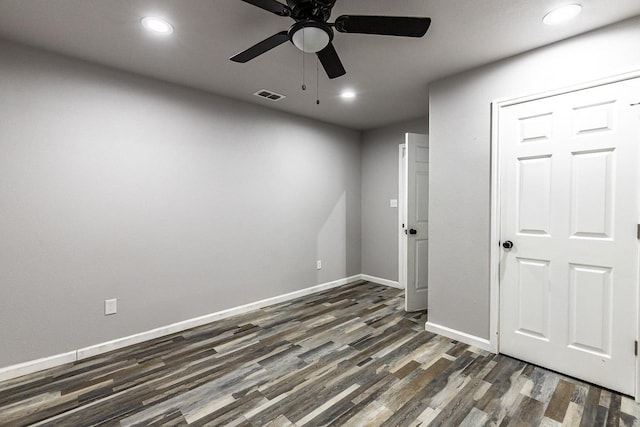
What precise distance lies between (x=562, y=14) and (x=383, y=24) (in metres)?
1.28

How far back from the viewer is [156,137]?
2.84 m

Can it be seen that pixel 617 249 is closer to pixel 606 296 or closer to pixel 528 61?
pixel 606 296

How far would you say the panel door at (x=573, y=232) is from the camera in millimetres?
1940

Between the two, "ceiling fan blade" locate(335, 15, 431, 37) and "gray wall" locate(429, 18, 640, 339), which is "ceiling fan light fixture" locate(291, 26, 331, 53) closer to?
"ceiling fan blade" locate(335, 15, 431, 37)

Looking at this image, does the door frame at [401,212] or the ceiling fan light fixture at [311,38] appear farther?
the door frame at [401,212]

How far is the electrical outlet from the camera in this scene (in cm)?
257

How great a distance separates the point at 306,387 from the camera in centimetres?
206

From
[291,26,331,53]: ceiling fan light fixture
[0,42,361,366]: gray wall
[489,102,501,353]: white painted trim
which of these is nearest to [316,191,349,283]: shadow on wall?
[0,42,361,366]: gray wall

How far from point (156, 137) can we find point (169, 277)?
138cm

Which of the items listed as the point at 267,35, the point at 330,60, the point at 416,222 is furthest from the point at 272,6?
the point at 416,222

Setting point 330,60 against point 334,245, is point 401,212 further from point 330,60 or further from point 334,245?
point 330,60

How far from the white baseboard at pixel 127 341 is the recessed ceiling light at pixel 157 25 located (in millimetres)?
2567

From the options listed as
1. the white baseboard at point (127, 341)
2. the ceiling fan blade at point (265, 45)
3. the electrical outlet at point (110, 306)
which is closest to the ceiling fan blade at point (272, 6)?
the ceiling fan blade at point (265, 45)

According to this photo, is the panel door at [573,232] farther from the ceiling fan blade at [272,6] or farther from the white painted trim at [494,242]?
the ceiling fan blade at [272,6]
